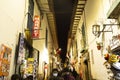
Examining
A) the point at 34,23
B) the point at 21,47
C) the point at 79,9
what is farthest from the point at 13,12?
the point at 79,9

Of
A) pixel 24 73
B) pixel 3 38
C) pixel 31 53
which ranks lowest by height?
pixel 24 73

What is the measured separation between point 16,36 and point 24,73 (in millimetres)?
1013

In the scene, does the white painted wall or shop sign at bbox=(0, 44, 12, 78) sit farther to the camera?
the white painted wall

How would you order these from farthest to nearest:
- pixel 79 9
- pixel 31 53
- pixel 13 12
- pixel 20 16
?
pixel 79 9 → pixel 31 53 → pixel 20 16 → pixel 13 12

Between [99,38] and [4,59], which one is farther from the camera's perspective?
[99,38]

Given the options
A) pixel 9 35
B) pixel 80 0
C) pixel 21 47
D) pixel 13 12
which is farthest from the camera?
pixel 80 0

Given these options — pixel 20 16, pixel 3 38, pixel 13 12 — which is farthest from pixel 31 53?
pixel 3 38

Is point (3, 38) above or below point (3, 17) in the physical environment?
below

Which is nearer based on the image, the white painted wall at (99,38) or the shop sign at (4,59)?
the shop sign at (4,59)

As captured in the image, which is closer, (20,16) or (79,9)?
(20,16)

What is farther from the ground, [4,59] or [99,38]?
[99,38]

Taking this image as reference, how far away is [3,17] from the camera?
12.4 ft

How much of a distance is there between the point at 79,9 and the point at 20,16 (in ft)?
18.3

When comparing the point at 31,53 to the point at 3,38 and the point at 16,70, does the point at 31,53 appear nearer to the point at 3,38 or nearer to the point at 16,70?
the point at 16,70
